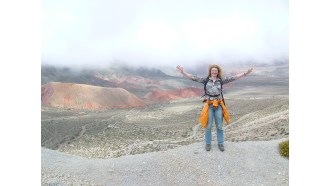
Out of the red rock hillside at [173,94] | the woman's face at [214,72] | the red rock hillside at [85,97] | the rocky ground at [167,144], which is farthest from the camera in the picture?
the red rock hillside at [173,94]

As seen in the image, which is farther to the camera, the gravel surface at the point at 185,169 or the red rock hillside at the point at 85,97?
the red rock hillside at the point at 85,97

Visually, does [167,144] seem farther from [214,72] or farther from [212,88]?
[214,72]

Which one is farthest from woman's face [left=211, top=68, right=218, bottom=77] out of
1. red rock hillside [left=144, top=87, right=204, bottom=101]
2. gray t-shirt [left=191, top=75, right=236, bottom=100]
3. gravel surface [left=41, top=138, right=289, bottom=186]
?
red rock hillside [left=144, top=87, right=204, bottom=101]

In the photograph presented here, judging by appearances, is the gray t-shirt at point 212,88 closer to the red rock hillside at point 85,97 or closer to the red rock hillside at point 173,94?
the red rock hillside at point 173,94

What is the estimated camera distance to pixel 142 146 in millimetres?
12609

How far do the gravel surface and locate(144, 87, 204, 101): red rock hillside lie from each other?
5.39m

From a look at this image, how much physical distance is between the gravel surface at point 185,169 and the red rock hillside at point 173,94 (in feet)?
17.7

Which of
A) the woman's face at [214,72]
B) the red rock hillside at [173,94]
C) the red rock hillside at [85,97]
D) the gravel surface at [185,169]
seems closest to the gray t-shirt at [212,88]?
the woman's face at [214,72]

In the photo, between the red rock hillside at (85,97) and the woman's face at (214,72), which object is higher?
the woman's face at (214,72)

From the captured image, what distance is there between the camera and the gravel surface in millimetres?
8375

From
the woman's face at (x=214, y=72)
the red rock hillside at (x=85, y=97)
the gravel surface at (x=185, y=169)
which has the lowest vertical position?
the gravel surface at (x=185, y=169)

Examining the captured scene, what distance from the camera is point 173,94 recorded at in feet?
48.4

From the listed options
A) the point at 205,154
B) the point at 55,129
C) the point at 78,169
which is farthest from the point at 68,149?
the point at 205,154

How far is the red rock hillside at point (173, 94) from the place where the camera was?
1462cm
